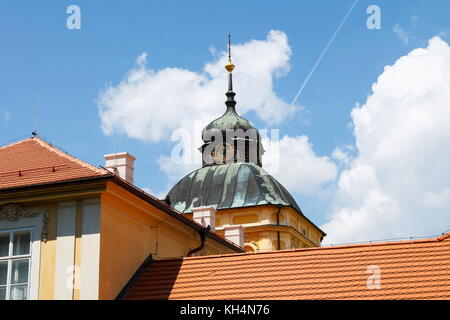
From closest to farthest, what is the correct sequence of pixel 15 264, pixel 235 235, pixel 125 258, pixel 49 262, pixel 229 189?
pixel 49 262, pixel 15 264, pixel 125 258, pixel 235 235, pixel 229 189

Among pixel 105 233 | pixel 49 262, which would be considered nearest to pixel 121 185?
pixel 105 233

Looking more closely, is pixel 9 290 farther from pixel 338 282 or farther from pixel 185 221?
pixel 338 282

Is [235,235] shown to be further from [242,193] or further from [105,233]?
[242,193]

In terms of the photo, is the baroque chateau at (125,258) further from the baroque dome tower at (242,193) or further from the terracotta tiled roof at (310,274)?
the baroque dome tower at (242,193)

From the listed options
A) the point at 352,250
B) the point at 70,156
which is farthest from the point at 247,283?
the point at 70,156

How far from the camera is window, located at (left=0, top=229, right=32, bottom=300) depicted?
57.8ft

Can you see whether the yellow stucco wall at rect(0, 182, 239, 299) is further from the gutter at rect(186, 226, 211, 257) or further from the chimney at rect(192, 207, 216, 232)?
the chimney at rect(192, 207, 216, 232)

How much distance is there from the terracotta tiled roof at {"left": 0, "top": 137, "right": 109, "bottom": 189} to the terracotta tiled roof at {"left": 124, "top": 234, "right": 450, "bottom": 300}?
3.13 metres

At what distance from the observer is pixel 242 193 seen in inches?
1594

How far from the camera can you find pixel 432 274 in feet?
55.6

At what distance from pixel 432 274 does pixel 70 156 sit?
29.5 ft

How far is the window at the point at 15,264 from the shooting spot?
57.8 ft

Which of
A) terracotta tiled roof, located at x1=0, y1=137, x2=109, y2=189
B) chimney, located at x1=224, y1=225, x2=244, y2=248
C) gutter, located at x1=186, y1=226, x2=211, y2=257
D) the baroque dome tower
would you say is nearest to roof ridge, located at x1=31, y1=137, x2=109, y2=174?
terracotta tiled roof, located at x1=0, y1=137, x2=109, y2=189

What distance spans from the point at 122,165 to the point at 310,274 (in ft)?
22.4
